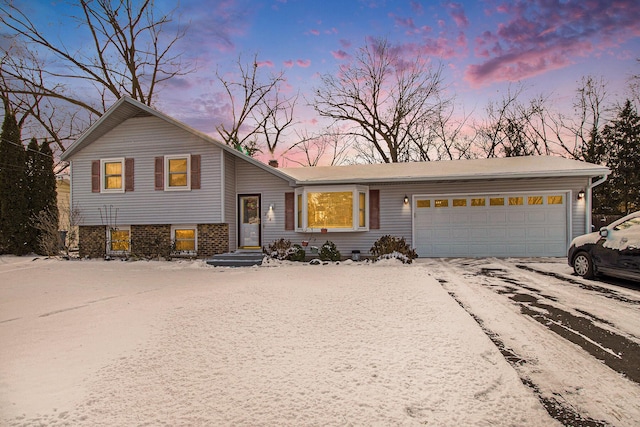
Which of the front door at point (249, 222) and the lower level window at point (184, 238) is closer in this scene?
the lower level window at point (184, 238)

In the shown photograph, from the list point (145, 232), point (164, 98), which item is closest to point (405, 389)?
point (145, 232)

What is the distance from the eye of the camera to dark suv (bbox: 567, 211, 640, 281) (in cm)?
688

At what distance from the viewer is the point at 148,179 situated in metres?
13.4

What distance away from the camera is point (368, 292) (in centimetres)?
686

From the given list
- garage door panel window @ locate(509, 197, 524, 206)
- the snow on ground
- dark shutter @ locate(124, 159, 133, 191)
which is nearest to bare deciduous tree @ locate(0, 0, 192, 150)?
dark shutter @ locate(124, 159, 133, 191)

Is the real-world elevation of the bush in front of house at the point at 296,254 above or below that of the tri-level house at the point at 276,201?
below

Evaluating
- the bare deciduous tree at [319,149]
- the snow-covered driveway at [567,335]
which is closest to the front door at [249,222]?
the snow-covered driveway at [567,335]

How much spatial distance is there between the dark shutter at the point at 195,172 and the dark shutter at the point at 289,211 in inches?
125

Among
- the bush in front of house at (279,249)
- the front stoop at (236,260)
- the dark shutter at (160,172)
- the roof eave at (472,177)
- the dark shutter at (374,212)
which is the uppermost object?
the dark shutter at (160,172)

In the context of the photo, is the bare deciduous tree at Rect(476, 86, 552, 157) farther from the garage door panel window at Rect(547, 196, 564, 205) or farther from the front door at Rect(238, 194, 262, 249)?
the front door at Rect(238, 194, 262, 249)

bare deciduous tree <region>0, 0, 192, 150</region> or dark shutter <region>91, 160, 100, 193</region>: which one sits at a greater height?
bare deciduous tree <region>0, 0, 192, 150</region>

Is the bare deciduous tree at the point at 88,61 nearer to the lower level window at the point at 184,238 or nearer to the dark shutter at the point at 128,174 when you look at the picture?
the dark shutter at the point at 128,174

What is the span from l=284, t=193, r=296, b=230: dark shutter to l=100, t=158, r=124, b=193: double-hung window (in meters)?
6.18

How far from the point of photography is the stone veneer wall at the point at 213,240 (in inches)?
509
